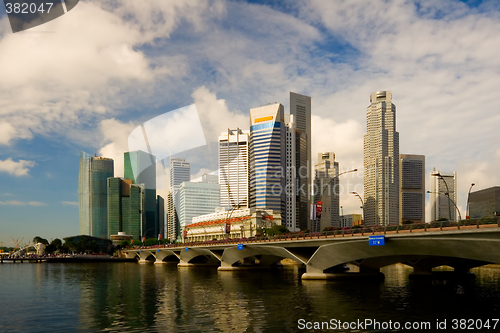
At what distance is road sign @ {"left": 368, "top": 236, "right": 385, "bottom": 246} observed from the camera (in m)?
53.5

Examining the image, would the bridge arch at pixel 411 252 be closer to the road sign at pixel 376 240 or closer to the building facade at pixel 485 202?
the road sign at pixel 376 240

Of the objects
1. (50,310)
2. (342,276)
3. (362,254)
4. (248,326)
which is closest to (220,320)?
(248,326)

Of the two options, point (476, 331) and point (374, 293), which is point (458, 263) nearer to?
point (374, 293)

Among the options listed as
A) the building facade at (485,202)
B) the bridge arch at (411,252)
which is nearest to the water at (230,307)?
the bridge arch at (411,252)

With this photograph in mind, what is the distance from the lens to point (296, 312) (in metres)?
38.9

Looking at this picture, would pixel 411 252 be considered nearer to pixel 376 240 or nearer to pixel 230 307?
pixel 376 240

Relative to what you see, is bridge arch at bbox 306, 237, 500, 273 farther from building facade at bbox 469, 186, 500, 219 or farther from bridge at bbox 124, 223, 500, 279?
building facade at bbox 469, 186, 500, 219

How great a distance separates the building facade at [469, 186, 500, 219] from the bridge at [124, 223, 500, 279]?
68922mm

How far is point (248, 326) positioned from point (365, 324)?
872cm

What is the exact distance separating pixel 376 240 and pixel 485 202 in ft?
365

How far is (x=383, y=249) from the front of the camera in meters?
57.2

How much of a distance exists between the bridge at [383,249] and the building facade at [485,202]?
68.9 meters

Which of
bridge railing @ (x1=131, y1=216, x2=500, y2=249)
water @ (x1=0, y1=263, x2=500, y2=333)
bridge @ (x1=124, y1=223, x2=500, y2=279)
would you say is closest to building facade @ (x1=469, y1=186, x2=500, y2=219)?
bridge @ (x1=124, y1=223, x2=500, y2=279)

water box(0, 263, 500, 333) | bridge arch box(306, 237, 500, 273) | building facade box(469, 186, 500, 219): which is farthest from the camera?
building facade box(469, 186, 500, 219)
